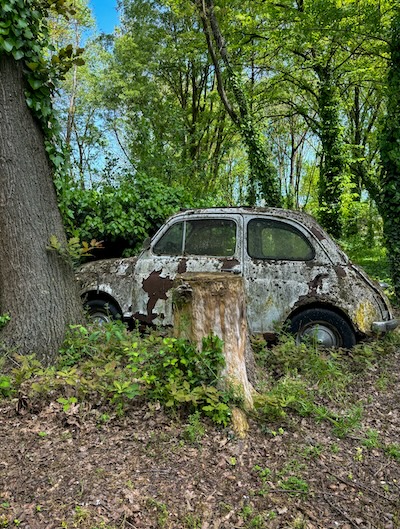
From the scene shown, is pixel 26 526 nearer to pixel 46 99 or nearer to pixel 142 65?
pixel 46 99

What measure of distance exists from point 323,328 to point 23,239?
362 centimetres

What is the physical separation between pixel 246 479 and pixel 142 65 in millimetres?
17712

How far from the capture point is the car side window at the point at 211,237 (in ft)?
17.6

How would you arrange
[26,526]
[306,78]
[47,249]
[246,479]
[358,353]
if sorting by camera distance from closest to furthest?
[26,526]
[246,479]
[47,249]
[358,353]
[306,78]

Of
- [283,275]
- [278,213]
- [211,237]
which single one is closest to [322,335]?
[283,275]

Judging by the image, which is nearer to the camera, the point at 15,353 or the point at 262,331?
the point at 15,353

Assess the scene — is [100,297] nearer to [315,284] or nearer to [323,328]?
[315,284]

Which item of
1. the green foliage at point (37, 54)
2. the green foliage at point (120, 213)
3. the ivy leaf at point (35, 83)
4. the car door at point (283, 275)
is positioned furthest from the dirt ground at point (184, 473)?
the green foliage at point (120, 213)

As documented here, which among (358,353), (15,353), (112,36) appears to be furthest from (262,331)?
(112,36)

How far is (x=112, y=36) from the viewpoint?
19594 mm

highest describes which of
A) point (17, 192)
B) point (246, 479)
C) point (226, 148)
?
point (226, 148)

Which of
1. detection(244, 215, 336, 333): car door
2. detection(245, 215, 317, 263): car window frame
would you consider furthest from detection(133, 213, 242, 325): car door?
detection(244, 215, 336, 333): car door

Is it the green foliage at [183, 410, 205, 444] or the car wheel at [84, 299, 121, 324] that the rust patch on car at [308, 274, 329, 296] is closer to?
the green foliage at [183, 410, 205, 444]

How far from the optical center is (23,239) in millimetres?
3820
